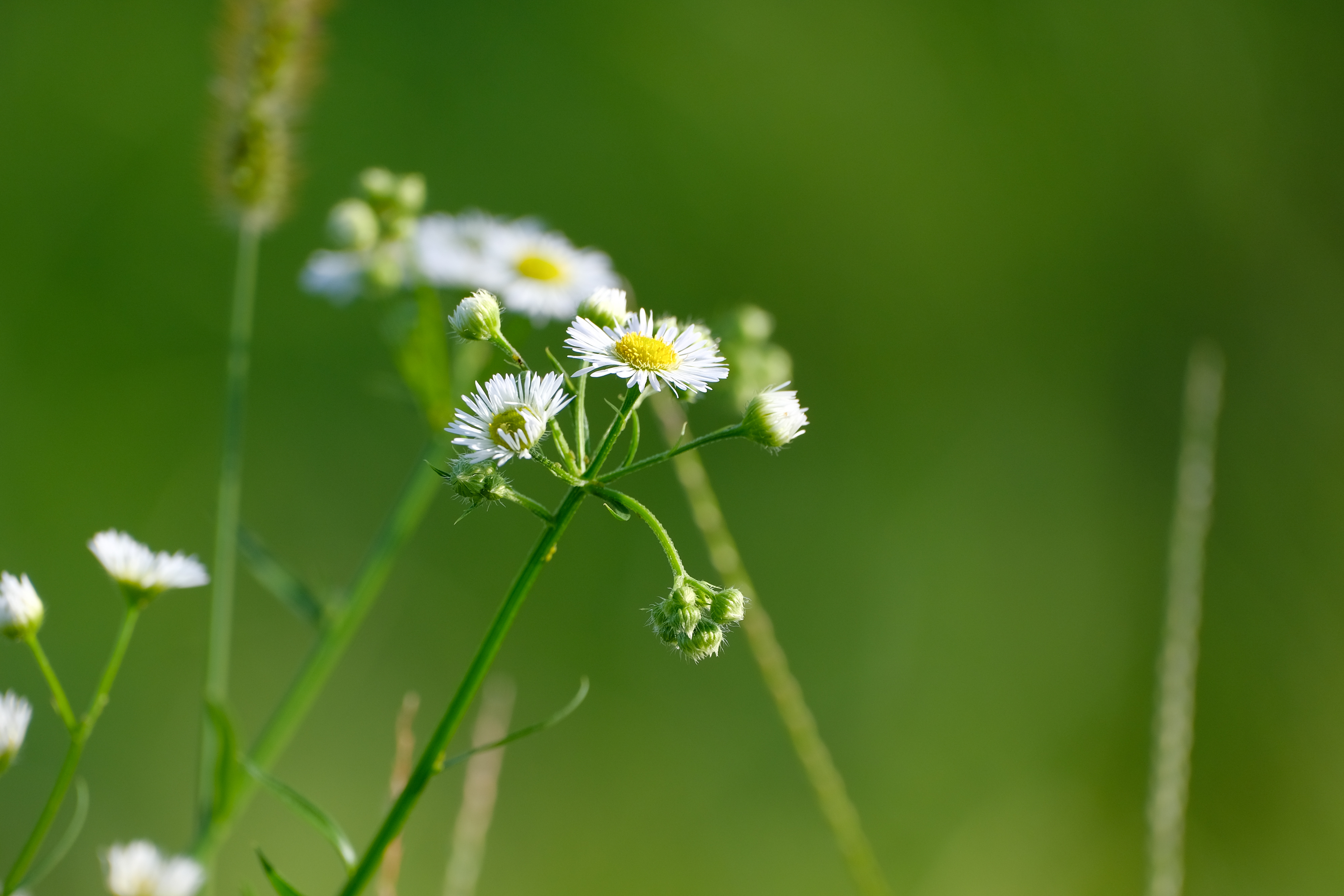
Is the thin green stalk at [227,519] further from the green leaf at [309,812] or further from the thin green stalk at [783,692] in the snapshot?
the thin green stalk at [783,692]

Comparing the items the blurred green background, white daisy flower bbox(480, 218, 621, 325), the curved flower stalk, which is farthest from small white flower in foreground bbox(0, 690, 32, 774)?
the blurred green background

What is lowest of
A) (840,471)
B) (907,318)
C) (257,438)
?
(257,438)

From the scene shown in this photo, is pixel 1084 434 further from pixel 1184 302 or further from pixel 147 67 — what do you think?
pixel 147 67

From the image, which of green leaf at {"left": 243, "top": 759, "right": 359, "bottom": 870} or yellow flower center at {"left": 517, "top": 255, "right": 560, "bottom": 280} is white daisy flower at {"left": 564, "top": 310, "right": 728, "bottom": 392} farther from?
yellow flower center at {"left": 517, "top": 255, "right": 560, "bottom": 280}

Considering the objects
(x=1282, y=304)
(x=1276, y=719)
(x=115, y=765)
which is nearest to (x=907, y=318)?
(x=1282, y=304)

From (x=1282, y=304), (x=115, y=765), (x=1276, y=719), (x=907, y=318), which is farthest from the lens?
(x=907, y=318)

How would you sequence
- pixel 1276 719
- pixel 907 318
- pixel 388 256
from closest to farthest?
pixel 388 256
pixel 1276 719
pixel 907 318

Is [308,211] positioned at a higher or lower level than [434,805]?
higher

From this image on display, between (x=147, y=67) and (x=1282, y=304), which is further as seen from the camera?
(x=1282, y=304)
